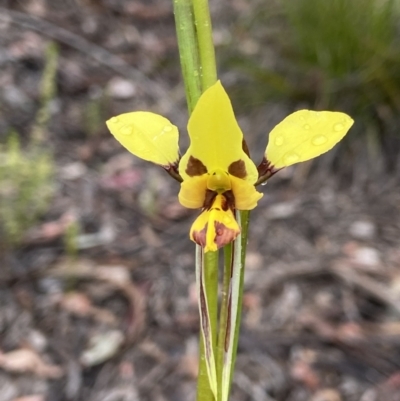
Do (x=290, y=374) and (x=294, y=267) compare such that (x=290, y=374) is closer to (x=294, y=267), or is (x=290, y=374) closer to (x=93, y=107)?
(x=294, y=267)

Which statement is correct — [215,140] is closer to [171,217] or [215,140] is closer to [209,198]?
[209,198]

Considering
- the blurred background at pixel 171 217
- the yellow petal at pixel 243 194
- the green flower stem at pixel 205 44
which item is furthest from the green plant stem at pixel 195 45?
the blurred background at pixel 171 217

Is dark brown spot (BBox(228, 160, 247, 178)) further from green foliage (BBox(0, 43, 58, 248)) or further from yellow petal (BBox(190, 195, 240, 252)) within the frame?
green foliage (BBox(0, 43, 58, 248))

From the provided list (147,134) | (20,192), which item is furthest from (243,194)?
(20,192)

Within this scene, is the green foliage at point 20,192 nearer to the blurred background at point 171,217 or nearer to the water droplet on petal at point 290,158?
the blurred background at point 171,217

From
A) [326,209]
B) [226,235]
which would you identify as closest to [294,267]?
[326,209]

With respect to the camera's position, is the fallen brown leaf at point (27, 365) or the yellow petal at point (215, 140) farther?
the fallen brown leaf at point (27, 365)
